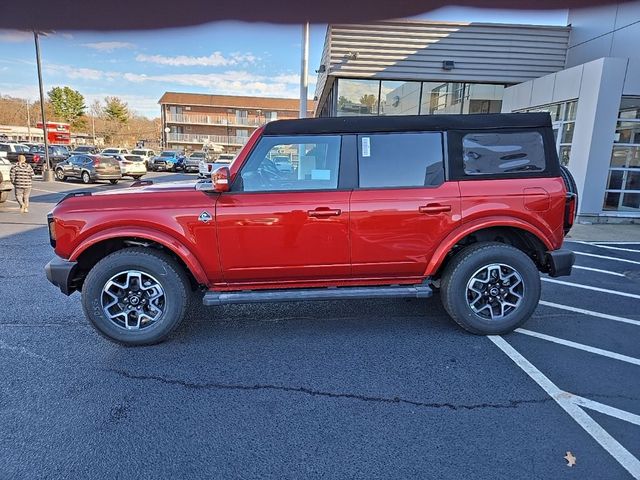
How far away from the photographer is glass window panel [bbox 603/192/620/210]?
10.3 m

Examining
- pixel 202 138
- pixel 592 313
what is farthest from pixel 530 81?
pixel 202 138

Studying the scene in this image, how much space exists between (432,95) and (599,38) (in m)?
4.21

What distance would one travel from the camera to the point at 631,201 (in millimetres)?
10398

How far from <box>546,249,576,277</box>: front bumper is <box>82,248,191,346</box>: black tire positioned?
340 cm

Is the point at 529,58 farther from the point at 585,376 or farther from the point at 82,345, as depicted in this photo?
the point at 82,345

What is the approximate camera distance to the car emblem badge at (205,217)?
3.52 m

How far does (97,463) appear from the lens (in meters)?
2.27

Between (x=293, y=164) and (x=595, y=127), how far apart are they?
841 cm

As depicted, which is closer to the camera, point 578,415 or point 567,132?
point 578,415

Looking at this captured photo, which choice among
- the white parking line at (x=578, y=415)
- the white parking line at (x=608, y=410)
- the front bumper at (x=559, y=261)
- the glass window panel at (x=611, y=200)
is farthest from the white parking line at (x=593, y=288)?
the glass window panel at (x=611, y=200)

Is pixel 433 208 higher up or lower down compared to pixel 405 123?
lower down

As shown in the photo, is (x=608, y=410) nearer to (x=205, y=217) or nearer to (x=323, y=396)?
(x=323, y=396)

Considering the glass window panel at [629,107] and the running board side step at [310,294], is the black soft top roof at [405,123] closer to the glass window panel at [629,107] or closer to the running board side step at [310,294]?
the running board side step at [310,294]

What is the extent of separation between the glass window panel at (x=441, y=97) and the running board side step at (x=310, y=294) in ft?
32.0
